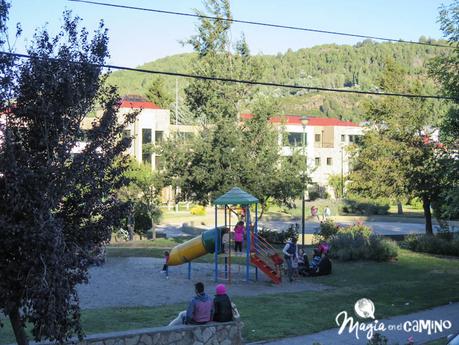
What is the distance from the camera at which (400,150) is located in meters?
31.2

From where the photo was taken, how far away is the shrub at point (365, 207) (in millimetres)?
57125

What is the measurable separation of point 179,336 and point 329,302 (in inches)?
273

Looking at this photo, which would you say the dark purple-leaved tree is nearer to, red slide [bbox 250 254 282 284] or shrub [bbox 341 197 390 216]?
red slide [bbox 250 254 282 284]

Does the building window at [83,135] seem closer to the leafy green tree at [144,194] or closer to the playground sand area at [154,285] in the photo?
the playground sand area at [154,285]

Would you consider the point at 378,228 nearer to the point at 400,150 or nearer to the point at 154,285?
the point at 400,150

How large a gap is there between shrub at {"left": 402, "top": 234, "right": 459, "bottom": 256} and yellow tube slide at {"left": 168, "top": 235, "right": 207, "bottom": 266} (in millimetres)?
11855

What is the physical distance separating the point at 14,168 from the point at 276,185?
2410cm

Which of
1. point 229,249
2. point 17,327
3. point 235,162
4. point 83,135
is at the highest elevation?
point 235,162

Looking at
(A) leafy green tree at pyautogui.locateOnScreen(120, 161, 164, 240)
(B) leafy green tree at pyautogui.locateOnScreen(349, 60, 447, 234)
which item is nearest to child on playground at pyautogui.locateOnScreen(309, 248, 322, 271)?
(B) leafy green tree at pyautogui.locateOnScreen(349, 60, 447, 234)

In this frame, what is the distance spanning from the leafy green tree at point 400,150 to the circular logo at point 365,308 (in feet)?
49.9

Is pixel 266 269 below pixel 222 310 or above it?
below

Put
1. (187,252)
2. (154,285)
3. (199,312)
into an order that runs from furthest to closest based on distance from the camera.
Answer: (187,252) → (154,285) → (199,312)

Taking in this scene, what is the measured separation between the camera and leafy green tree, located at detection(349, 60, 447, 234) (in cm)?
3030

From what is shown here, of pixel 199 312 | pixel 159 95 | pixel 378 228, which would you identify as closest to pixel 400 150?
pixel 378 228
